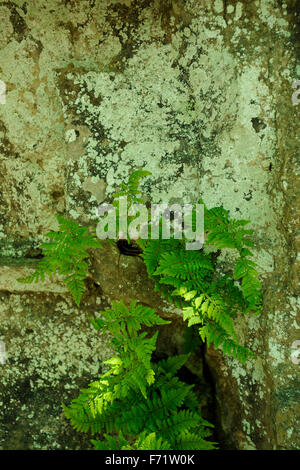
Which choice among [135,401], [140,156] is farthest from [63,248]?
[135,401]

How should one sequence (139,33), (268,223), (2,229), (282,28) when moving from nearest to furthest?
1. (282,28)
2. (268,223)
3. (139,33)
4. (2,229)

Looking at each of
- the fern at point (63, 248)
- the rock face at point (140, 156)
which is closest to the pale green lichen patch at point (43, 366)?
the rock face at point (140, 156)

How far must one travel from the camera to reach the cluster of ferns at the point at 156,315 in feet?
7.89

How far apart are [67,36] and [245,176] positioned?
64.4 inches

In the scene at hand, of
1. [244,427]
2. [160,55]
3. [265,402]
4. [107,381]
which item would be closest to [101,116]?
[160,55]

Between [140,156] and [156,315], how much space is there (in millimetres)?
1150

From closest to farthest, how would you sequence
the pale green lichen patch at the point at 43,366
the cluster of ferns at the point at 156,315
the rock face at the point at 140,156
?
1. the cluster of ferns at the point at 156,315
2. the rock face at the point at 140,156
3. the pale green lichen patch at the point at 43,366

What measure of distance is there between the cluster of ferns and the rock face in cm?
31

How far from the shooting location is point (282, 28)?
2523 millimetres

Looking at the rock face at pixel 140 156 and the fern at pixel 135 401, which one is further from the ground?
the rock face at pixel 140 156

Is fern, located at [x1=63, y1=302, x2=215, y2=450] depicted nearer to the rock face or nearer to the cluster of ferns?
the cluster of ferns

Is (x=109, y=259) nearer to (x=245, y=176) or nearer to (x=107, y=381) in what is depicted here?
(x=107, y=381)

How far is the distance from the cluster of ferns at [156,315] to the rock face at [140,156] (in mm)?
311

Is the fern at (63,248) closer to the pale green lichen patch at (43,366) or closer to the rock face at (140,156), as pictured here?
the rock face at (140,156)
